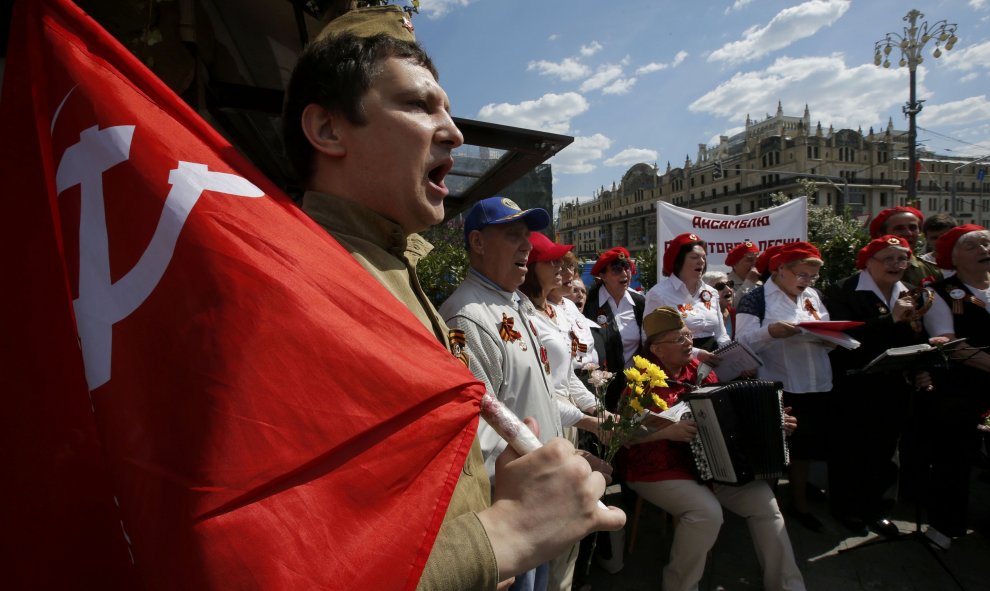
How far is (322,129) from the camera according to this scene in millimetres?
1199

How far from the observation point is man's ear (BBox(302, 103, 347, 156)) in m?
1.18

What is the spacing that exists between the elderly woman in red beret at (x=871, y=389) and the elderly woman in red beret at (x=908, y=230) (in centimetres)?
48

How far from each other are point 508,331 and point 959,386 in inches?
166

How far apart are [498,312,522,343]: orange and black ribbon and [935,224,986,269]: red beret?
4.34 metres

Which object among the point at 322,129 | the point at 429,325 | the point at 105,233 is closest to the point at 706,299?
the point at 429,325

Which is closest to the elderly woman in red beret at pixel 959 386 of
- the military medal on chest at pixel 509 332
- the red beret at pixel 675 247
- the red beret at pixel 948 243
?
the red beret at pixel 948 243

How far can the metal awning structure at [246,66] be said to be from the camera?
2390mm

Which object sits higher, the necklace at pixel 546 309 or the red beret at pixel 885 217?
the red beret at pixel 885 217

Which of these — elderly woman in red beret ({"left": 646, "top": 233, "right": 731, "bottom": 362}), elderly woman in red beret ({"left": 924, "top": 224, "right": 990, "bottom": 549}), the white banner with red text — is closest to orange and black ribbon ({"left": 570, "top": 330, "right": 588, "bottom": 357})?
elderly woman in red beret ({"left": 646, "top": 233, "right": 731, "bottom": 362})

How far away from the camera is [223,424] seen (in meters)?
0.69

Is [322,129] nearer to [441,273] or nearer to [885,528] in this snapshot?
[441,273]

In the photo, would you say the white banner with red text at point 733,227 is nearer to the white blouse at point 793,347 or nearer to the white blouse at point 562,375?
the white blouse at point 793,347

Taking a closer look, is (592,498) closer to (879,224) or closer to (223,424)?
(223,424)

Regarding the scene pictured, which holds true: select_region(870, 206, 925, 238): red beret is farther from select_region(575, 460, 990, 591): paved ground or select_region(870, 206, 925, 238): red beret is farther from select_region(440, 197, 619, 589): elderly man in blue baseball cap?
select_region(440, 197, 619, 589): elderly man in blue baseball cap
